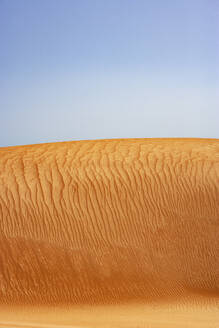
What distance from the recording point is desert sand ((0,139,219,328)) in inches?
148

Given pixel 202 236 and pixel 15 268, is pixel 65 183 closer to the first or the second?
pixel 15 268

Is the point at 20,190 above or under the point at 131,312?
above

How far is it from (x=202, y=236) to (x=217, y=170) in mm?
1209

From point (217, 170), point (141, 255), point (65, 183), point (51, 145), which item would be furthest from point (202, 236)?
point (51, 145)

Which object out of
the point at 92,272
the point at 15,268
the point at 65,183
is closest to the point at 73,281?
the point at 92,272

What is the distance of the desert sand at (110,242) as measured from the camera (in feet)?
12.3

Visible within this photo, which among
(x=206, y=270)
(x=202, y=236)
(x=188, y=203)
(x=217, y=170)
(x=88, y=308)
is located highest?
(x=217, y=170)

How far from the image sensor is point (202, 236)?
4.52 m

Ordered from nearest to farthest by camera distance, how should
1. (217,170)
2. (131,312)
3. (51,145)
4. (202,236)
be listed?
(131,312) < (202,236) < (217,170) < (51,145)

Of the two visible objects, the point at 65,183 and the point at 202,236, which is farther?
the point at 65,183

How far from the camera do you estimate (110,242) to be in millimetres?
4512

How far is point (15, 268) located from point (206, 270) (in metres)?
2.48

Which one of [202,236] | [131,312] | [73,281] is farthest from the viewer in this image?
[202,236]

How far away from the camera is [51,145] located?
6.68 meters
